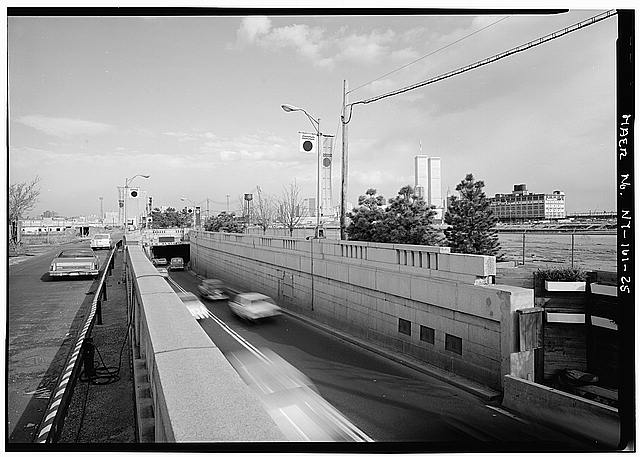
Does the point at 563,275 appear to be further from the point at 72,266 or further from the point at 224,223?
the point at 224,223

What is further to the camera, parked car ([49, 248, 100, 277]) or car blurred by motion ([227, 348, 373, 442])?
parked car ([49, 248, 100, 277])

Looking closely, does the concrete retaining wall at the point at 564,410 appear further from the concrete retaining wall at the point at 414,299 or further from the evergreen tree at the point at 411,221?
the evergreen tree at the point at 411,221

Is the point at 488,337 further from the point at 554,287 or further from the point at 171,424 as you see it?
the point at 171,424

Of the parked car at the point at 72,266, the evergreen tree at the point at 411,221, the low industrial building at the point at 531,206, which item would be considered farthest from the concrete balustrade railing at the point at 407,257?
the parked car at the point at 72,266

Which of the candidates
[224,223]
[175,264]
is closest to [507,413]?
[175,264]

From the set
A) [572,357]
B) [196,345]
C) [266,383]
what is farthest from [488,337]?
[196,345]

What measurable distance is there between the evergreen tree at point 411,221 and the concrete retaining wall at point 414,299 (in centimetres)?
438

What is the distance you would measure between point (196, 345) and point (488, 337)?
6.39 meters

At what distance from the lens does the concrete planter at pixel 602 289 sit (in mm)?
8723

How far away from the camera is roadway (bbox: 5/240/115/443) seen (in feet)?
19.3

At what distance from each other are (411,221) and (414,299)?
833 cm

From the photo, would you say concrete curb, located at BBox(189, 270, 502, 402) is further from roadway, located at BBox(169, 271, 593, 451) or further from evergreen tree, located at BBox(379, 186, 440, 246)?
evergreen tree, located at BBox(379, 186, 440, 246)

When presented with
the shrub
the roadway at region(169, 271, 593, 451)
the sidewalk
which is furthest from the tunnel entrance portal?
the shrub

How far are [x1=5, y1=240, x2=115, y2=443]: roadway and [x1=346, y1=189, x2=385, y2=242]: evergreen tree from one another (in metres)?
10.7
